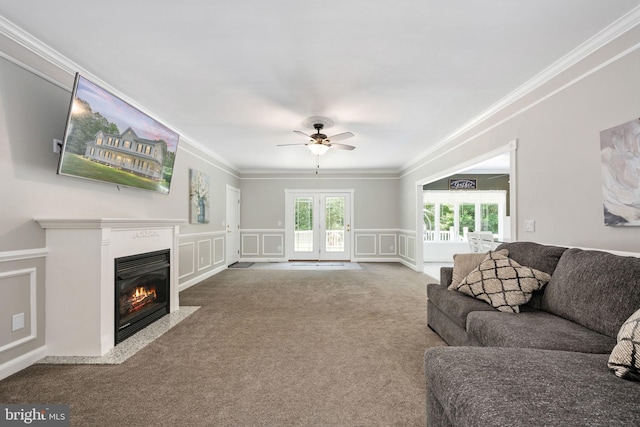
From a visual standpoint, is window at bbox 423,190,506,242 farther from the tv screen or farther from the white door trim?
the tv screen

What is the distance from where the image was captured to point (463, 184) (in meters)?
8.20

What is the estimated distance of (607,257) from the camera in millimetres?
1846

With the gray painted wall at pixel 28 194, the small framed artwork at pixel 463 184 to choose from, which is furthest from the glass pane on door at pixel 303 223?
the gray painted wall at pixel 28 194

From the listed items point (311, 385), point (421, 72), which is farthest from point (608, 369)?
point (421, 72)

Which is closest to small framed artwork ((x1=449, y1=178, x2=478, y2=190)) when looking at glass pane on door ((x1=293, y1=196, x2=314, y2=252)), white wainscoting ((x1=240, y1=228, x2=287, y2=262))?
glass pane on door ((x1=293, y1=196, x2=314, y2=252))

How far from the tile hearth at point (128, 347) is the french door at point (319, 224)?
4.69 m

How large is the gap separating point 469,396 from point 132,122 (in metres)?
3.47

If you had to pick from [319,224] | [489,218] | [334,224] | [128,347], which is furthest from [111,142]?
[489,218]

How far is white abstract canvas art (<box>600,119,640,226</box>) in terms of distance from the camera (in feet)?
6.52

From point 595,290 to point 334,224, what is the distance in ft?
21.1

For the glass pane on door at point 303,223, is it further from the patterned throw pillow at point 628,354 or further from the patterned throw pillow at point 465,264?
the patterned throw pillow at point 628,354

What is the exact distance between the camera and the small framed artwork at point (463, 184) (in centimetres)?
818

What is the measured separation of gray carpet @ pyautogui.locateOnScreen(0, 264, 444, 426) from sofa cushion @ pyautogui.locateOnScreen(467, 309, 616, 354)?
0.57 m

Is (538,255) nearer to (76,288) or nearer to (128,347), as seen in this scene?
(128,347)
